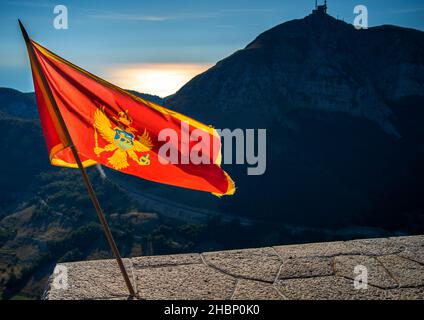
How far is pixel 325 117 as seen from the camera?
459 feet

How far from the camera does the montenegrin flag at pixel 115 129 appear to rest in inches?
172

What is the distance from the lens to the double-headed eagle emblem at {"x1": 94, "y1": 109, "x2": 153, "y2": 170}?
441 centimetres

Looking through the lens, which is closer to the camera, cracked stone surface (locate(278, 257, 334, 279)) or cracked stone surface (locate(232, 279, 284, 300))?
cracked stone surface (locate(232, 279, 284, 300))

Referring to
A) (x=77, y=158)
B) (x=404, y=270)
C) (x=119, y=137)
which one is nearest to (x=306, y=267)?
(x=404, y=270)

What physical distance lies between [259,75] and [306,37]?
2928 cm

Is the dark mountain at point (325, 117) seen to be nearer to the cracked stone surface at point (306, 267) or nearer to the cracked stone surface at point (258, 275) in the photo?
the cracked stone surface at point (258, 275)

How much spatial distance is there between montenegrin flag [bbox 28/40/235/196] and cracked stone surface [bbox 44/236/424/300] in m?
0.88

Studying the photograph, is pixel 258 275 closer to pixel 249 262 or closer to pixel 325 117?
pixel 249 262

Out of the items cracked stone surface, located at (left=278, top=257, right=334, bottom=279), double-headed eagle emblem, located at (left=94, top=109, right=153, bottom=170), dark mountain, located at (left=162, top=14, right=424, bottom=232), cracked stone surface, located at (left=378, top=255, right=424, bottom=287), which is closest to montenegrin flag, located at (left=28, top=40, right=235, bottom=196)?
double-headed eagle emblem, located at (left=94, top=109, right=153, bottom=170)

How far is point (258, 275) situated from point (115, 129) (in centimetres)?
213

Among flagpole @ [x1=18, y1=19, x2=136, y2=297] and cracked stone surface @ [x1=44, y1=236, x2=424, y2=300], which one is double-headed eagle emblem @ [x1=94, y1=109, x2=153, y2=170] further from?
cracked stone surface @ [x1=44, y1=236, x2=424, y2=300]

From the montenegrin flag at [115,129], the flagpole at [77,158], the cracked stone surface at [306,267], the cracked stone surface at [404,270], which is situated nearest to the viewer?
the flagpole at [77,158]

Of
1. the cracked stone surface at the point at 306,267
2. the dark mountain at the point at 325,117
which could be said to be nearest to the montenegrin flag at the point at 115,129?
the cracked stone surface at the point at 306,267

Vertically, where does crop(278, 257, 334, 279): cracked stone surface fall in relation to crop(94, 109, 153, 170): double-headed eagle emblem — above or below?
below
